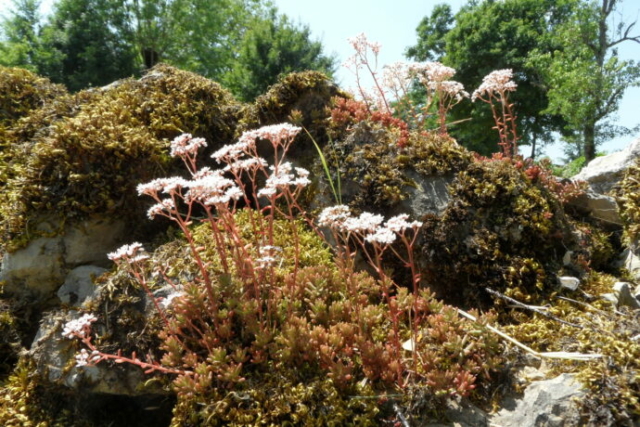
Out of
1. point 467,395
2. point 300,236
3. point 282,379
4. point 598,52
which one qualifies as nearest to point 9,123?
point 300,236

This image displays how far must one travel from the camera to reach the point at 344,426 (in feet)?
7.77

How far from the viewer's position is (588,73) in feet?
58.5

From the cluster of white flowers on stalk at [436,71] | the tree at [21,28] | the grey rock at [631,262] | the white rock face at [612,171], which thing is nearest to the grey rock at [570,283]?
the grey rock at [631,262]

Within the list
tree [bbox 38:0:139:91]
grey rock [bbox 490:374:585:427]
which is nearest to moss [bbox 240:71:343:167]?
grey rock [bbox 490:374:585:427]

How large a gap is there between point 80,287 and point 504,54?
26.9 metres

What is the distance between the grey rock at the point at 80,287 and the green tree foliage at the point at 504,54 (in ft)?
74.6

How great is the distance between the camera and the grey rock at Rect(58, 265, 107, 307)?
11.1 ft

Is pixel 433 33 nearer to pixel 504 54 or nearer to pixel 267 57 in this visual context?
pixel 504 54

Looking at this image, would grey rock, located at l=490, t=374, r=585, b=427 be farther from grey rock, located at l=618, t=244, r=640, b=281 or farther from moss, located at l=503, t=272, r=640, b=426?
grey rock, located at l=618, t=244, r=640, b=281

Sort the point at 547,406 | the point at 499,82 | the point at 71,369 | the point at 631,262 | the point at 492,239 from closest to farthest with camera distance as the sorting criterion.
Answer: the point at 547,406 → the point at 71,369 → the point at 492,239 → the point at 631,262 → the point at 499,82

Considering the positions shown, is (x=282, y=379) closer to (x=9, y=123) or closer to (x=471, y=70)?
(x=9, y=123)

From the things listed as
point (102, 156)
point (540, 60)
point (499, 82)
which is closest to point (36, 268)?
point (102, 156)

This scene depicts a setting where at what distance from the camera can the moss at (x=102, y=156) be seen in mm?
3838

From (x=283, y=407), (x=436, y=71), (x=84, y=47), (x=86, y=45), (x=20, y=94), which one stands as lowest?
(x=283, y=407)
